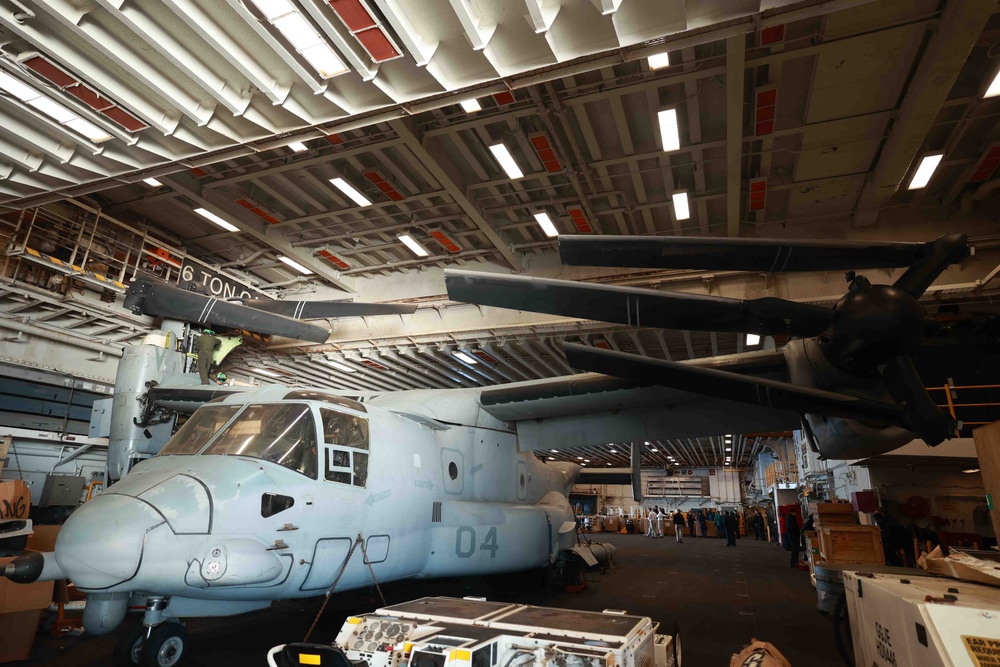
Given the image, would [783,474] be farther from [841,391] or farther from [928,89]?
[841,391]

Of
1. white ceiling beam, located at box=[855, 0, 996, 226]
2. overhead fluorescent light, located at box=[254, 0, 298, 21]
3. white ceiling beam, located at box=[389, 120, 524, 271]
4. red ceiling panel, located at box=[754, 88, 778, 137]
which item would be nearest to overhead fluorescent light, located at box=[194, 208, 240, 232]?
white ceiling beam, located at box=[389, 120, 524, 271]

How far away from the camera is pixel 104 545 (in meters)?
3.88

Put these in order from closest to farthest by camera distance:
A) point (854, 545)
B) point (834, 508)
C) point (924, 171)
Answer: point (924, 171) < point (854, 545) < point (834, 508)

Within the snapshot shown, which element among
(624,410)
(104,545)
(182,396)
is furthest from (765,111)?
(182,396)

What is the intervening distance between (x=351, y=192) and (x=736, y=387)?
7.36 m

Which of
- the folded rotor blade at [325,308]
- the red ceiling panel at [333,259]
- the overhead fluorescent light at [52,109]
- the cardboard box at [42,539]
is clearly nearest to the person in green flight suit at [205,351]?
the folded rotor blade at [325,308]

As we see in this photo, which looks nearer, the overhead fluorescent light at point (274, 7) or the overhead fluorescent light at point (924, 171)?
the overhead fluorescent light at point (274, 7)

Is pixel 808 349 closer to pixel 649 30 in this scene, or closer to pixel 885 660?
pixel 885 660

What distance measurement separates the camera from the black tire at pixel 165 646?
4.67 metres

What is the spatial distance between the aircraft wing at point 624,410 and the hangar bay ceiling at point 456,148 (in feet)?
10.8

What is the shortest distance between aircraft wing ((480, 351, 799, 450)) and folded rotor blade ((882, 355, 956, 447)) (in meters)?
1.22

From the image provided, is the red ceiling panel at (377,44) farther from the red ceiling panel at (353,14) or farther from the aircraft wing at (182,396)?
the aircraft wing at (182,396)

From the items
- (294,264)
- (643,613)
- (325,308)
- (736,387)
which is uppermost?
(294,264)

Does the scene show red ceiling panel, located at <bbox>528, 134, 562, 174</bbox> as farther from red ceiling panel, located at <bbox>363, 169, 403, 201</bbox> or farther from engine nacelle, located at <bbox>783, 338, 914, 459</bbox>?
engine nacelle, located at <bbox>783, 338, 914, 459</bbox>
